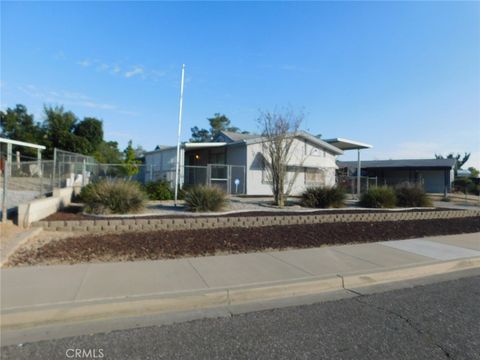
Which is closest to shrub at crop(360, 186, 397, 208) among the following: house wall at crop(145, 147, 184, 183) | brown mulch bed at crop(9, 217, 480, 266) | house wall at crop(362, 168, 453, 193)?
brown mulch bed at crop(9, 217, 480, 266)

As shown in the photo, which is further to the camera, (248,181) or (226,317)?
(248,181)

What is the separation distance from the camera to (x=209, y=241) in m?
8.22

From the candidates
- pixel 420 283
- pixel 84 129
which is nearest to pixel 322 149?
pixel 420 283

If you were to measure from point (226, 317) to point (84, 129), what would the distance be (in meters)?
40.9

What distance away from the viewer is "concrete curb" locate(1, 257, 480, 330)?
399 cm

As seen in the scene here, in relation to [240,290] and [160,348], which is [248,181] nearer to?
[240,290]

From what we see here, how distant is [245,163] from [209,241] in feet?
47.1

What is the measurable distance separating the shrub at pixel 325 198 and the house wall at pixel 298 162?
581cm

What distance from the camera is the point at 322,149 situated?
25.1m

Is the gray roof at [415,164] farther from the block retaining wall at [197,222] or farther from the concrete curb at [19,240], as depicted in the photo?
the concrete curb at [19,240]

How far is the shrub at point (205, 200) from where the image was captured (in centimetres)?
1212

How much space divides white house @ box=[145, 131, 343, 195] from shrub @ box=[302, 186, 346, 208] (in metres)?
5.49

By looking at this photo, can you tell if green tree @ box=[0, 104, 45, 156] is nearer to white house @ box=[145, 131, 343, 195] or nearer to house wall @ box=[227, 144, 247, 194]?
white house @ box=[145, 131, 343, 195]

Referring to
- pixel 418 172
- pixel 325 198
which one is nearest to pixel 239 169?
pixel 325 198
